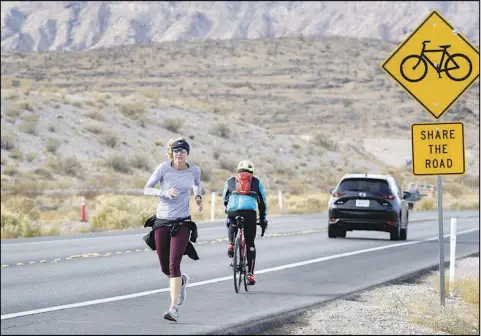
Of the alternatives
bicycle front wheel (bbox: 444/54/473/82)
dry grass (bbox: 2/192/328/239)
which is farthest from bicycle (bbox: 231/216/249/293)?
dry grass (bbox: 2/192/328/239)

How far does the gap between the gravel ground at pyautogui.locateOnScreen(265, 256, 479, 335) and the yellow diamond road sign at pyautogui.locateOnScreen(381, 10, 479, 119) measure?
2415 mm

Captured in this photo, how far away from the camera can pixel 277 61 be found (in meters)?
134

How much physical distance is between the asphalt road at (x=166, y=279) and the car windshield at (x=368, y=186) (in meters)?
1.36

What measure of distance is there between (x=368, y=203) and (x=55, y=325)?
15.2 meters

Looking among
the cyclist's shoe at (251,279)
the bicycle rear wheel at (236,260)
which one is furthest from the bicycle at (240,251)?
the cyclist's shoe at (251,279)

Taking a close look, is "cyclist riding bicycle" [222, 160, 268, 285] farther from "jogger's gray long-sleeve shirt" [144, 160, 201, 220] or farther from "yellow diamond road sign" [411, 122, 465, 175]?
"jogger's gray long-sleeve shirt" [144, 160, 201, 220]

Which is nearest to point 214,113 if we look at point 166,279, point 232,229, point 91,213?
point 91,213

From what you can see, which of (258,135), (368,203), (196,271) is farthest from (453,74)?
(258,135)

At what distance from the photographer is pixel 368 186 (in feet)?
82.6

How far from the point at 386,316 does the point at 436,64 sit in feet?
10.5

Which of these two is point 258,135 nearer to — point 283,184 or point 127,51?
point 283,184

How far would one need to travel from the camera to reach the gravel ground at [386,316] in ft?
33.4

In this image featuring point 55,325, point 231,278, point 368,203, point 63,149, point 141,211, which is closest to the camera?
point 55,325

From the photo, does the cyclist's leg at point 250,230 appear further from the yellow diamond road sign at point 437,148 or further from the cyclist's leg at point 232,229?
the yellow diamond road sign at point 437,148
